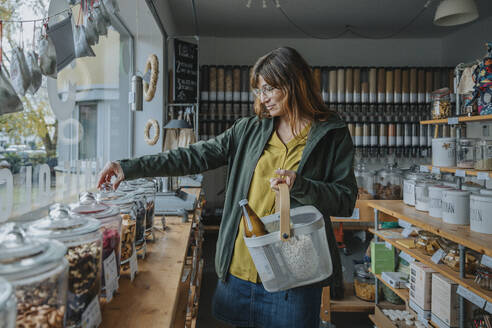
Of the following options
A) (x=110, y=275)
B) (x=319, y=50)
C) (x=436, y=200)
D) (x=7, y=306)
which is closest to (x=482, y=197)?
(x=436, y=200)

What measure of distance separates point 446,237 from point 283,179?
1370 mm

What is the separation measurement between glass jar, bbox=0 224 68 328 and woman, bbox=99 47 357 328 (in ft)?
2.43

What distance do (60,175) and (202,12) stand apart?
12.5 ft

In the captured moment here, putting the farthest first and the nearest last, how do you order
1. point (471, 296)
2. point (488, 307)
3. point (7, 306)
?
point (471, 296) < point (488, 307) < point (7, 306)

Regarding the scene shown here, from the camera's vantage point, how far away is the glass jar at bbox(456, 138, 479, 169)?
2.23 metres

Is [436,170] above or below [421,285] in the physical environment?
above

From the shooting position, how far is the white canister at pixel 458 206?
2.12 m

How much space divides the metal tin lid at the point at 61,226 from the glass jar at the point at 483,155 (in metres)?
2.18

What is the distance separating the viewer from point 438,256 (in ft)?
7.26

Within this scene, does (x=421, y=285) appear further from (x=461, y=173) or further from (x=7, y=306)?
(x=7, y=306)

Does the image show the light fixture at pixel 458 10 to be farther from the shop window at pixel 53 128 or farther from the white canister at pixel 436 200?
the shop window at pixel 53 128

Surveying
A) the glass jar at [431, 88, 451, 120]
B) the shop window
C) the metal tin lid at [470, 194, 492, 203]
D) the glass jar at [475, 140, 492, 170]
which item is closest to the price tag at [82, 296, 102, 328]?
the shop window

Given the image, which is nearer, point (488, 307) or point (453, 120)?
point (488, 307)

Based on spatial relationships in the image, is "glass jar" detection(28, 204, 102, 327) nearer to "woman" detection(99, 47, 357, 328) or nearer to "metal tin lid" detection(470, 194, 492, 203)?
"woman" detection(99, 47, 357, 328)
